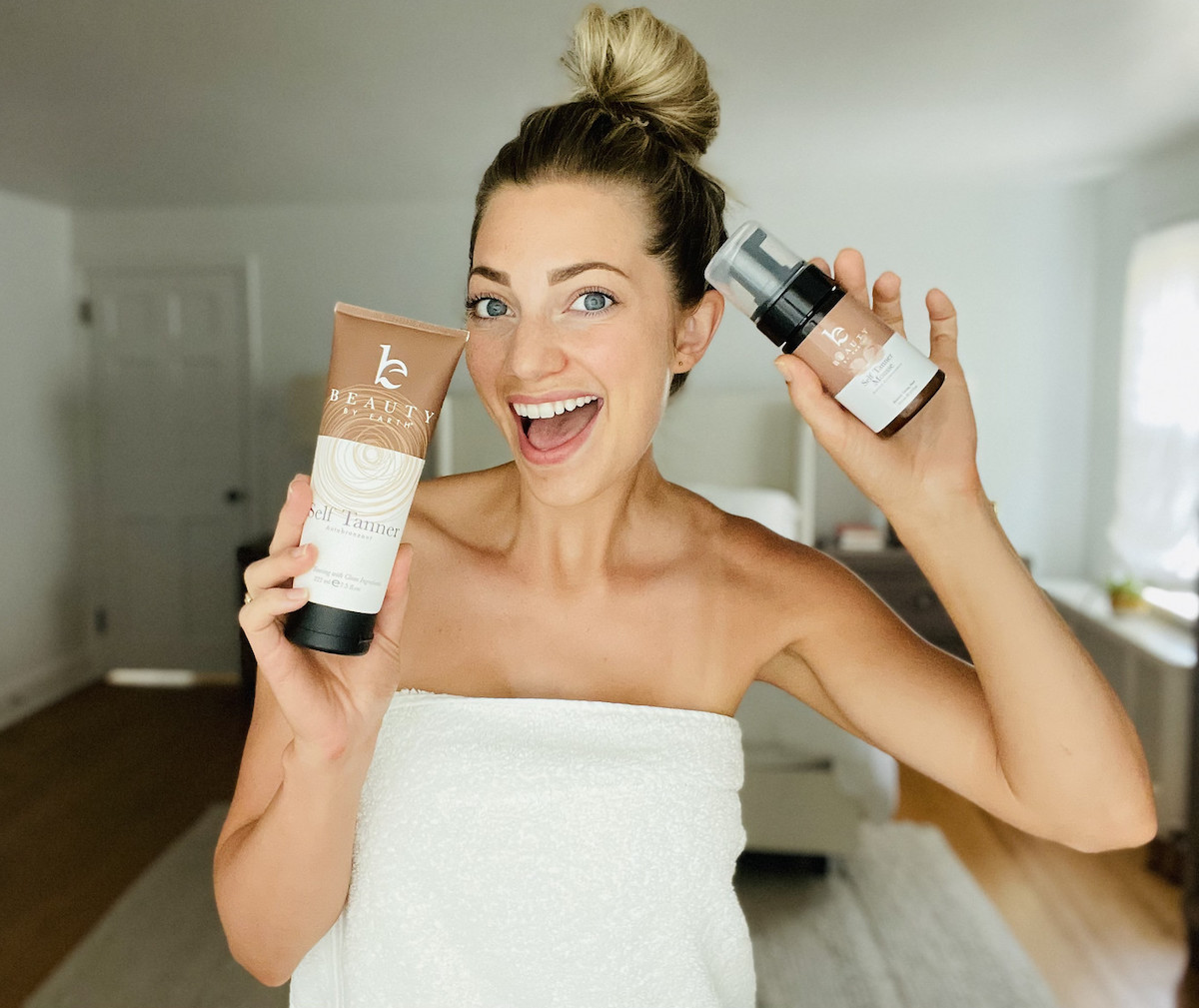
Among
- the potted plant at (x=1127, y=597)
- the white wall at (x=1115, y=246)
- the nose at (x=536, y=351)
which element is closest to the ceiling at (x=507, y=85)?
the white wall at (x=1115, y=246)

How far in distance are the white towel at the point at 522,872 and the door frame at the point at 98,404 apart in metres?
3.58

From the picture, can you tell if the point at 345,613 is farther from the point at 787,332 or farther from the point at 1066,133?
the point at 1066,133

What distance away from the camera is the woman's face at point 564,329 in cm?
80

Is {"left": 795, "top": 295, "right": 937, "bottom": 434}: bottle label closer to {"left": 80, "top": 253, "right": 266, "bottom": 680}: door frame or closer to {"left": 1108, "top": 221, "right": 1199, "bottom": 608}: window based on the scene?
{"left": 1108, "top": 221, "right": 1199, "bottom": 608}: window

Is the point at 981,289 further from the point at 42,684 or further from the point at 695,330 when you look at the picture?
the point at 42,684

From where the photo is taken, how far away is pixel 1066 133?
2.89 metres

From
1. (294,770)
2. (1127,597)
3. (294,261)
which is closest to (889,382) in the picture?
(294,770)

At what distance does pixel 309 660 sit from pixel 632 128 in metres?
0.53

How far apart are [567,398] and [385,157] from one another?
8.84 feet

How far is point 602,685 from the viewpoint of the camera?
0.96 m

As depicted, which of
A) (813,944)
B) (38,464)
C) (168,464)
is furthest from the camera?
(168,464)

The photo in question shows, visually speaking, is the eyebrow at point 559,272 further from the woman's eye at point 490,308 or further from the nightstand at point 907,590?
the nightstand at point 907,590

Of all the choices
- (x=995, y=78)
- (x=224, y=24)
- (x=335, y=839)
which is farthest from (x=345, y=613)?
(x=995, y=78)

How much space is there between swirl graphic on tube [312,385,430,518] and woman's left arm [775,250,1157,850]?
11.4 inches
